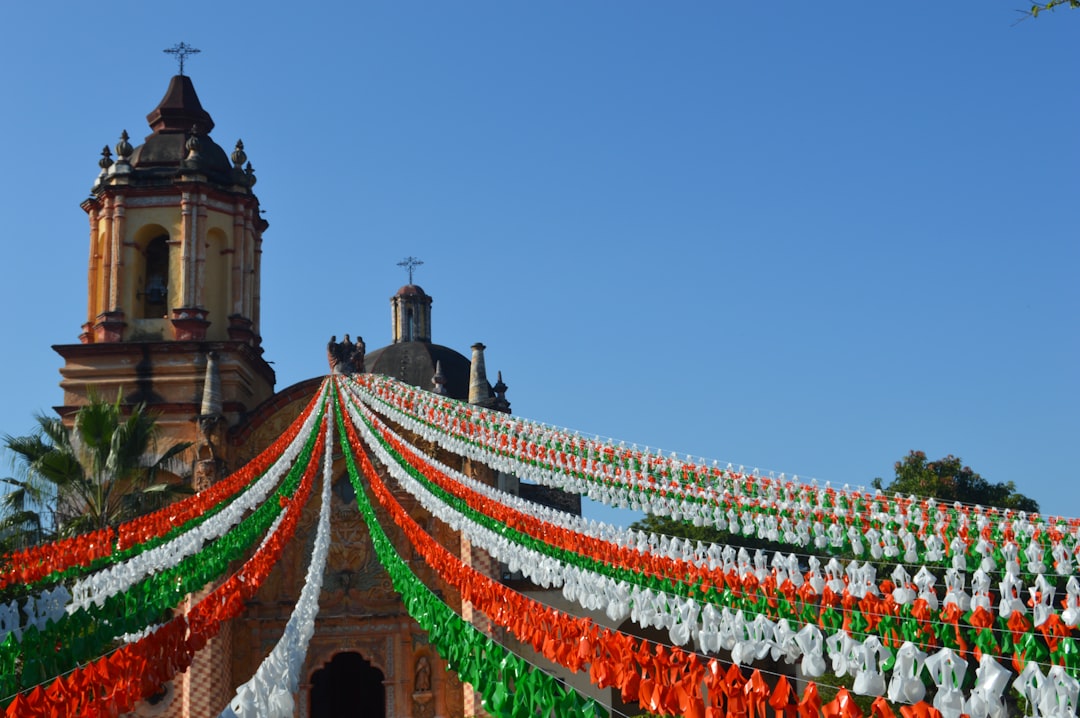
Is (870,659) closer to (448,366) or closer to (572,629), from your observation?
(572,629)

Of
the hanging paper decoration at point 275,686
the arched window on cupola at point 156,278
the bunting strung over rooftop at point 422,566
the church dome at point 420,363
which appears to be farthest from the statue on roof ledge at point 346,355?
the hanging paper decoration at point 275,686

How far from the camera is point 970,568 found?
1330 centimetres

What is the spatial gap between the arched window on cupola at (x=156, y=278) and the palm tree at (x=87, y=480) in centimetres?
726

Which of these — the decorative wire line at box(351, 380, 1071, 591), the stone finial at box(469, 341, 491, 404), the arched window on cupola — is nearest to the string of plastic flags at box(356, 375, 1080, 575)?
the decorative wire line at box(351, 380, 1071, 591)

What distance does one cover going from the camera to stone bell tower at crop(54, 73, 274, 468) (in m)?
28.5

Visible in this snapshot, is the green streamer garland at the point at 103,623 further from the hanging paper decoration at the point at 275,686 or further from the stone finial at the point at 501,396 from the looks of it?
the stone finial at the point at 501,396

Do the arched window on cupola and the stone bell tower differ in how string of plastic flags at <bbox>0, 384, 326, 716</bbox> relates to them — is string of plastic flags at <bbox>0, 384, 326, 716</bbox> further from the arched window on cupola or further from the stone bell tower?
the arched window on cupola

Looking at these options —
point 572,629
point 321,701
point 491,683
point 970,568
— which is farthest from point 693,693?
point 321,701

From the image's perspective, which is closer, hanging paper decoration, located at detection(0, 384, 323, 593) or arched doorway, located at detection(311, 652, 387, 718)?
hanging paper decoration, located at detection(0, 384, 323, 593)

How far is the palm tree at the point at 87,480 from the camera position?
68.7 ft

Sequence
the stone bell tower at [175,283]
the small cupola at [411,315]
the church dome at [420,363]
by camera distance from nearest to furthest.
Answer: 1. the stone bell tower at [175,283]
2. the church dome at [420,363]
3. the small cupola at [411,315]

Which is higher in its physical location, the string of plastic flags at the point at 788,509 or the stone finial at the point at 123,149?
the stone finial at the point at 123,149

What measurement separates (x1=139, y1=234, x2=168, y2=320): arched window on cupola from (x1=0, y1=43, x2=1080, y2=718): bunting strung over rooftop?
6cm

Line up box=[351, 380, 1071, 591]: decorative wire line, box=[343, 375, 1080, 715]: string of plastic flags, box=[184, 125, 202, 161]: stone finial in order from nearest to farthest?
A: box=[343, 375, 1080, 715]: string of plastic flags < box=[351, 380, 1071, 591]: decorative wire line < box=[184, 125, 202, 161]: stone finial
